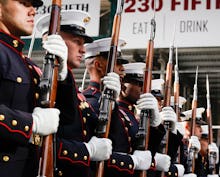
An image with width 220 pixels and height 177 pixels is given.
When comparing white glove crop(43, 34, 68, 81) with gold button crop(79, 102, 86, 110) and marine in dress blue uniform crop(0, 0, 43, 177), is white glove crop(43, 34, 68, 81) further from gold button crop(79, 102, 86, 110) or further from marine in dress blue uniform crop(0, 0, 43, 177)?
gold button crop(79, 102, 86, 110)

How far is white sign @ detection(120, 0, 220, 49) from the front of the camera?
20.6 feet

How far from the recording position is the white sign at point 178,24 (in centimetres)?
628

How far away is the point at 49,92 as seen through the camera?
206 centimetres

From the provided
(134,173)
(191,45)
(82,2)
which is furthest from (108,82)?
(82,2)

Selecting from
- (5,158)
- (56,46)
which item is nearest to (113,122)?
Answer: (56,46)

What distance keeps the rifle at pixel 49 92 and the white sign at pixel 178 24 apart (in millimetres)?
4168

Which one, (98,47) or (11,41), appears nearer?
(11,41)

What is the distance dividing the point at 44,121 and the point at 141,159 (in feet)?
4.12

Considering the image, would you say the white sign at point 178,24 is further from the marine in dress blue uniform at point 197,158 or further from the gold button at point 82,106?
the gold button at point 82,106

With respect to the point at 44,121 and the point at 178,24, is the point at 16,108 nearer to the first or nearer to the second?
the point at 44,121

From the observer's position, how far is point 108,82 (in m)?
2.74

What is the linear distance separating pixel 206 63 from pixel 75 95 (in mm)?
5436

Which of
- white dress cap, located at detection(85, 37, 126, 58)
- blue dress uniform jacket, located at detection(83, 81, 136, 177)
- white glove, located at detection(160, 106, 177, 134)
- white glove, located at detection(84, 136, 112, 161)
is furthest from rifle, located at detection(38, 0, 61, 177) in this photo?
white glove, located at detection(160, 106, 177, 134)

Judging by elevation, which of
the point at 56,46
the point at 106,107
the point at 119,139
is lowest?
the point at 119,139
